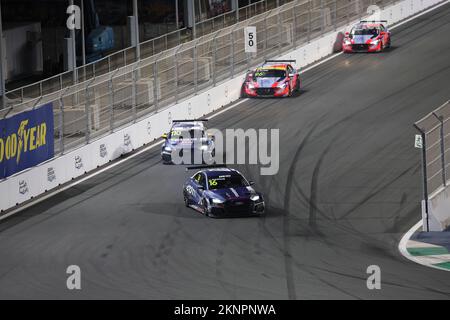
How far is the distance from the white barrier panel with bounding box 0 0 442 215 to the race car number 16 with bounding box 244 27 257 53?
147 centimetres

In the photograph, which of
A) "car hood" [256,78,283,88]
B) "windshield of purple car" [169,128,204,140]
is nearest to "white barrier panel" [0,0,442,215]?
"car hood" [256,78,283,88]

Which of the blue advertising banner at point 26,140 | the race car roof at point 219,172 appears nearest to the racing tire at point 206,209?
the race car roof at point 219,172

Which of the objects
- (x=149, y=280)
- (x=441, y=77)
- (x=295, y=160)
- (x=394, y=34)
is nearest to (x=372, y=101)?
(x=441, y=77)

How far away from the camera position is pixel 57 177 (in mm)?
34562

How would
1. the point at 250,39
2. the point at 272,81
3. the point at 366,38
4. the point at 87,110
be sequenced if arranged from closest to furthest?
the point at 87,110 < the point at 272,81 < the point at 250,39 < the point at 366,38

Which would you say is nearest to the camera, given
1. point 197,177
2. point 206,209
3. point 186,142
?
point 206,209

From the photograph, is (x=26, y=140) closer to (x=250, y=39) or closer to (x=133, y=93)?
(x=133, y=93)

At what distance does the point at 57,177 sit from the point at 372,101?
1424 cm

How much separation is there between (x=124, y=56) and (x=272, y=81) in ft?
20.8

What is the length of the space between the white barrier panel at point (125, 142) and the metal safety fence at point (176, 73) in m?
0.38

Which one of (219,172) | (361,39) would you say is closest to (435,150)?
(219,172)

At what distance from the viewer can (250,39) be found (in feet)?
160

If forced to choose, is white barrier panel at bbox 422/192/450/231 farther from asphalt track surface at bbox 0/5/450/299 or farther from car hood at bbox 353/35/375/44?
car hood at bbox 353/35/375/44
